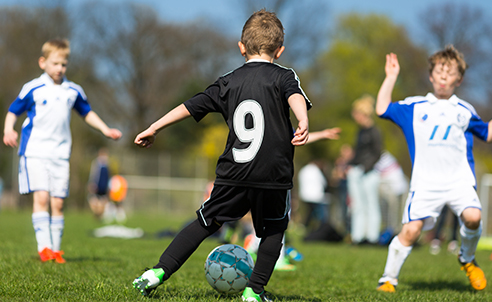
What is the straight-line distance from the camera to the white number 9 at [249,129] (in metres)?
3.33

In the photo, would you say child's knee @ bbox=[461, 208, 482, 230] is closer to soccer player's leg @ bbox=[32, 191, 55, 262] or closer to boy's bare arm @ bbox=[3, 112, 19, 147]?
soccer player's leg @ bbox=[32, 191, 55, 262]

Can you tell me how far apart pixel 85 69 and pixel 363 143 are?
27444 millimetres

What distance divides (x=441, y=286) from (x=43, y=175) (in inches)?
148

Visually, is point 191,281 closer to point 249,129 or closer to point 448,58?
point 249,129

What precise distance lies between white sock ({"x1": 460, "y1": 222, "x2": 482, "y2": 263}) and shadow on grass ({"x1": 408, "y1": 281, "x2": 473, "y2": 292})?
0.30m

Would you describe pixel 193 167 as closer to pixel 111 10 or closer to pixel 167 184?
pixel 167 184

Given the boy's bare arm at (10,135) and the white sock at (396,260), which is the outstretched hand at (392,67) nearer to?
the white sock at (396,260)

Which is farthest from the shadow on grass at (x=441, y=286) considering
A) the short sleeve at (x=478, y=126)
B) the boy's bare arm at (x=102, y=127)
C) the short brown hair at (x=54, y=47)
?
the short brown hair at (x=54, y=47)

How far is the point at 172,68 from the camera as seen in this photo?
1542 inches

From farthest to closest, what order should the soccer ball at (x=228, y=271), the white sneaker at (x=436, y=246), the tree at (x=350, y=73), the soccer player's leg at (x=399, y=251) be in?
the tree at (x=350, y=73)
the white sneaker at (x=436, y=246)
the soccer player's leg at (x=399, y=251)
the soccer ball at (x=228, y=271)

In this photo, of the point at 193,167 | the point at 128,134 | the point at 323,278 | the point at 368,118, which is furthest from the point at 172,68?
the point at 323,278

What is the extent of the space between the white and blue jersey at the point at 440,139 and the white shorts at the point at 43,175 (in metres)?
3.11

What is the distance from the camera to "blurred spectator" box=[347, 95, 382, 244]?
384 inches

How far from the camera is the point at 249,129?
11.1 feet
